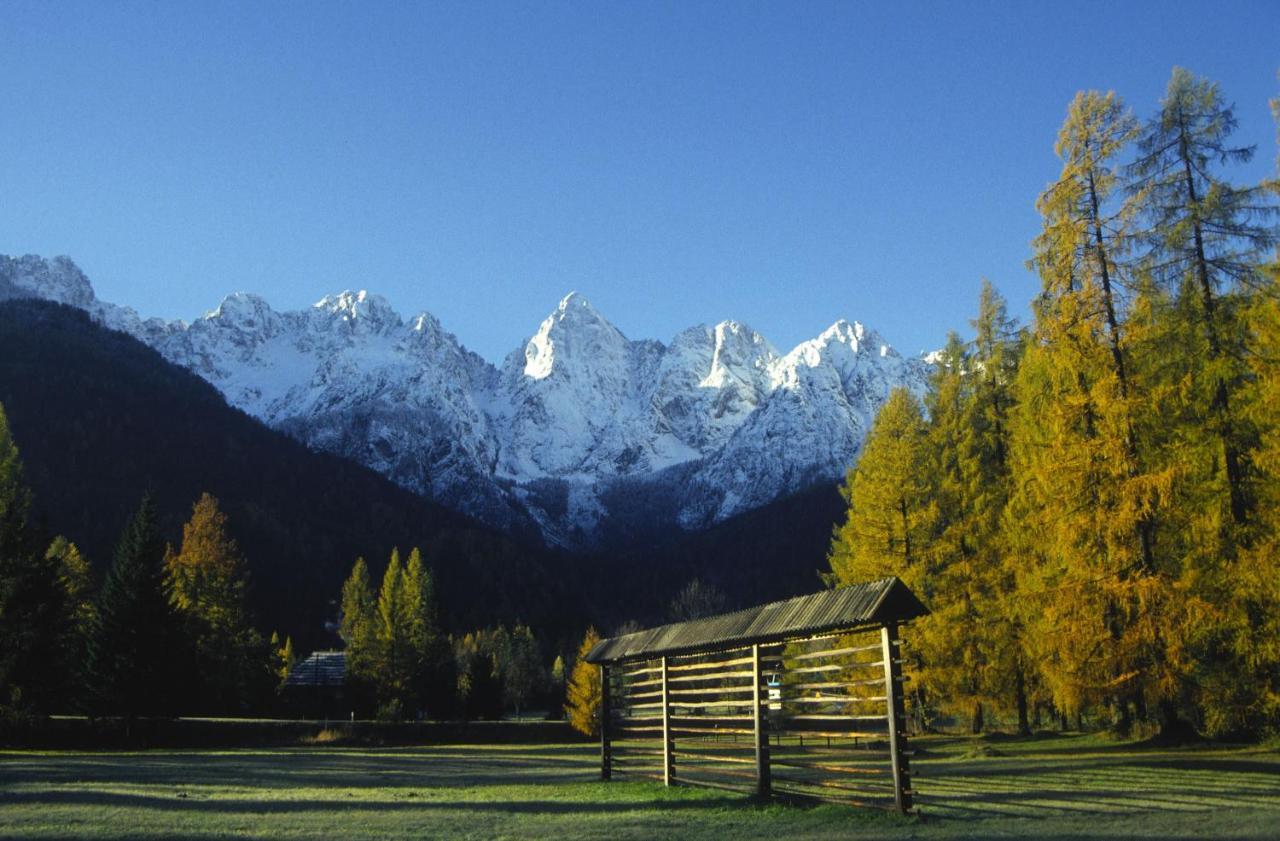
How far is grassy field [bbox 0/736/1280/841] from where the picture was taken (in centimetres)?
1157

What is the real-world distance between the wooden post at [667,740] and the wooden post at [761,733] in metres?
3.10

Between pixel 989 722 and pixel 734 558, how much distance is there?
132023 mm

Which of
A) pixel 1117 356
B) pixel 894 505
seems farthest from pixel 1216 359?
pixel 894 505

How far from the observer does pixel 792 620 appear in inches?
556

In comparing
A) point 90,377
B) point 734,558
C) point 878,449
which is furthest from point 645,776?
point 734,558

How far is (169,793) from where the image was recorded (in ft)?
55.8

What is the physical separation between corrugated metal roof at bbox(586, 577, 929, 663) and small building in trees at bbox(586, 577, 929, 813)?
20mm

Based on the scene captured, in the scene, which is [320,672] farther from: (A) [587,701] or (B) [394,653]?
(A) [587,701]

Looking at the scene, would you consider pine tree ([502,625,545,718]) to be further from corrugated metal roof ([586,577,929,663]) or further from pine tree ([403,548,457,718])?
corrugated metal roof ([586,577,929,663])

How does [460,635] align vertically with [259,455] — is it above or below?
below

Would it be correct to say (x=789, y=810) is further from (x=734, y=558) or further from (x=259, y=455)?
(x=734, y=558)

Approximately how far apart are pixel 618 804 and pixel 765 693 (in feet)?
9.94

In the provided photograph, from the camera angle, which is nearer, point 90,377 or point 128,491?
point 128,491

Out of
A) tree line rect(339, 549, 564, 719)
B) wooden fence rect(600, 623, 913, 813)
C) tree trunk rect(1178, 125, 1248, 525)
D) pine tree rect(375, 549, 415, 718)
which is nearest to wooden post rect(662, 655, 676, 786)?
wooden fence rect(600, 623, 913, 813)
